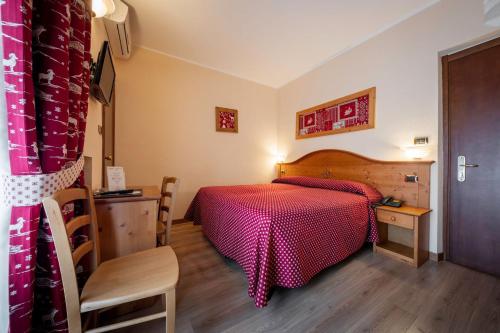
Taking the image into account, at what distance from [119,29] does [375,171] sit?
3.70 meters

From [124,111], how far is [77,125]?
6.70ft

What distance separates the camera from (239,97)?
3.84 meters

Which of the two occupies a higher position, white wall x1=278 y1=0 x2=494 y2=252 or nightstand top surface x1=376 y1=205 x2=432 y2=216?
white wall x1=278 y1=0 x2=494 y2=252

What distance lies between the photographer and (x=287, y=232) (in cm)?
136

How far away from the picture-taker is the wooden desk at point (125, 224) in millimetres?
1244

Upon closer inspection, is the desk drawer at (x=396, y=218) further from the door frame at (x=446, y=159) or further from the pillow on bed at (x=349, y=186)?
the door frame at (x=446, y=159)

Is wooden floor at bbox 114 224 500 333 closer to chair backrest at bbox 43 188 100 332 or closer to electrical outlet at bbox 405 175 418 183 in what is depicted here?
chair backrest at bbox 43 188 100 332

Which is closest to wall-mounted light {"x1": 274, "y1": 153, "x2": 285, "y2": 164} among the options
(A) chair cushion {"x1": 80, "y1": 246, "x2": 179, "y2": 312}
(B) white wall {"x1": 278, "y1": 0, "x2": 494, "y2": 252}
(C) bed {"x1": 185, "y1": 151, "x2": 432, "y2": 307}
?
(B) white wall {"x1": 278, "y1": 0, "x2": 494, "y2": 252}

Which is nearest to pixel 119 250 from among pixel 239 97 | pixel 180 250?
pixel 180 250

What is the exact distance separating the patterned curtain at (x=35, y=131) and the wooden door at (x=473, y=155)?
3.19m

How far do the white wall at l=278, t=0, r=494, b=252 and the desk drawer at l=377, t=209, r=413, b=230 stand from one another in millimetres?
377

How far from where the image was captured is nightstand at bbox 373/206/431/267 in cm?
185

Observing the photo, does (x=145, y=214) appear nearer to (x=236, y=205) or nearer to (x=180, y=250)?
(x=236, y=205)

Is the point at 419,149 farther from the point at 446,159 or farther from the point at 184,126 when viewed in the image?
the point at 184,126
